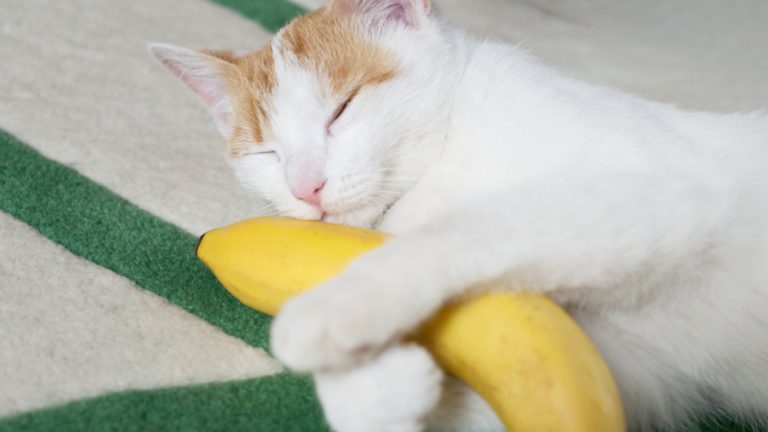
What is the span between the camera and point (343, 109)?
1.25 metres

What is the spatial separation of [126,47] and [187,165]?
2.65 ft

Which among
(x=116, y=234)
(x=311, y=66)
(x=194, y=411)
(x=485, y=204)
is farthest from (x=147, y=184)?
(x=485, y=204)

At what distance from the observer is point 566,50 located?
8.02 ft

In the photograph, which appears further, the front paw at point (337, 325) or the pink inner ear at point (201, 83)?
the pink inner ear at point (201, 83)

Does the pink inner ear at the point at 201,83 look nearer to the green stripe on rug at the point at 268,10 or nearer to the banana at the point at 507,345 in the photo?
the banana at the point at 507,345

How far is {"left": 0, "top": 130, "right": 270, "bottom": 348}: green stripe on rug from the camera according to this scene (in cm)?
126

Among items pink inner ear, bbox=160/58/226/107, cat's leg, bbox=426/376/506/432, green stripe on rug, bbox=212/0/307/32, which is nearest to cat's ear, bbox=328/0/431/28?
pink inner ear, bbox=160/58/226/107

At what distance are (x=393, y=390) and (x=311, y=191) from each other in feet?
1.42

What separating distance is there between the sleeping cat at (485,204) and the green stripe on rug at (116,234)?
19cm

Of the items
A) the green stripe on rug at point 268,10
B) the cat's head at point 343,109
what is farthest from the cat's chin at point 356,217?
the green stripe on rug at point 268,10

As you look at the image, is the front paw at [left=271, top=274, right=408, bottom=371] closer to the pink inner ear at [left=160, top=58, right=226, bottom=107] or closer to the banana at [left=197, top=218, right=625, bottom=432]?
the banana at [left=197, top=218, right=625, bottom=432]

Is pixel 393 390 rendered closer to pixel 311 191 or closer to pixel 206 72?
pixel 311 191

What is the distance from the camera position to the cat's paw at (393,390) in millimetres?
832

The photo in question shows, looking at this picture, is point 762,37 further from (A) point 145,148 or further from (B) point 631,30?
(A) point 145,148
